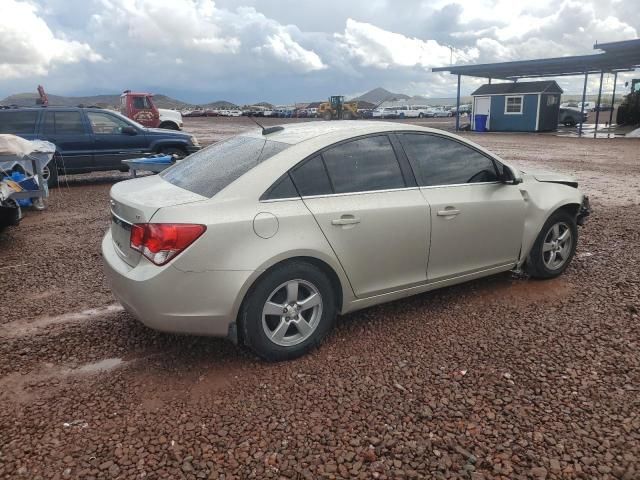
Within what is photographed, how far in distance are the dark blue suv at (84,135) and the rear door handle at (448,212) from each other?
9046 mm

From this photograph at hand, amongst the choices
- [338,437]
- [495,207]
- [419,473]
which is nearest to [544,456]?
[419,473]

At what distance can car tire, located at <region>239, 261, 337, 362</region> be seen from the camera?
328 cm

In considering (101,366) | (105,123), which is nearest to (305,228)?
(101,366)

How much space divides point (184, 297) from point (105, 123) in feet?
32.0

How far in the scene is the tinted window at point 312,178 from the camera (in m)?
3.53

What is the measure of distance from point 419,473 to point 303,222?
163 centimetres

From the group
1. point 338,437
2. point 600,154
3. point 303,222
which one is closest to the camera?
point 338,437

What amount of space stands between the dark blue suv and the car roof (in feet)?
27.2

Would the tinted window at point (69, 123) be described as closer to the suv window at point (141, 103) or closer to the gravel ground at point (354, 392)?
the gravel ground at point (354, 392)

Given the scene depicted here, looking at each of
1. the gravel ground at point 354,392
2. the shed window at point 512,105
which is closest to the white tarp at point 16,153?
the gravel ground at point 354,392

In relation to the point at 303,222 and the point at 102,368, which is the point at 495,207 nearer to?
the point at 303,222

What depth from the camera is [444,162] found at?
423 cm

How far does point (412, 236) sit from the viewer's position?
389 centimetres

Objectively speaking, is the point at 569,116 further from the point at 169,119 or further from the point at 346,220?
the point at 346,220
